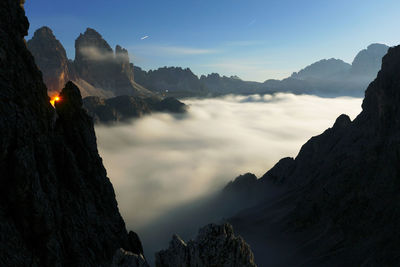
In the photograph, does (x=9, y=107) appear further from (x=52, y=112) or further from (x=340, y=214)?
(x=340, y=214)

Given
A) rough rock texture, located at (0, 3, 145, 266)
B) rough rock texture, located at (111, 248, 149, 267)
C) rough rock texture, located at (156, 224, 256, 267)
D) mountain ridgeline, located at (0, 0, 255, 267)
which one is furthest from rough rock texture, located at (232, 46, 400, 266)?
rough rock texture, located at (0, 3, 145, 266)

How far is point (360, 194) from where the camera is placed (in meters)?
81.9

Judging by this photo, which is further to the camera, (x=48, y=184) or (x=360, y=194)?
(x=360, y=194)

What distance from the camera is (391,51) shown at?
293ft

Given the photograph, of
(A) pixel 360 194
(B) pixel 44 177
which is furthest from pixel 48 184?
(A) pixel 360 194

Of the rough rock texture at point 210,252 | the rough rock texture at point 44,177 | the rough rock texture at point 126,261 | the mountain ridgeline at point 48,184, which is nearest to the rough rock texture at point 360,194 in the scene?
the rough rock texture at point 210,252

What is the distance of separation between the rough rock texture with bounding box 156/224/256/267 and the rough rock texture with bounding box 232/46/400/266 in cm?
4704

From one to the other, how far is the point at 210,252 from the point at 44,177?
63.2ft

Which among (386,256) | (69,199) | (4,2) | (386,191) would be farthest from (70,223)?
(386,191)

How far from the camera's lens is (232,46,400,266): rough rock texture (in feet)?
224

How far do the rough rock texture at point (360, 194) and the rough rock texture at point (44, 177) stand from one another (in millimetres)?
53876

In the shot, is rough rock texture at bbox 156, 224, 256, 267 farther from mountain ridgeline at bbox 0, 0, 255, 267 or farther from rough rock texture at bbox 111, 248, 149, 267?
rough rock texture at bbox 111, 248, 149, 267

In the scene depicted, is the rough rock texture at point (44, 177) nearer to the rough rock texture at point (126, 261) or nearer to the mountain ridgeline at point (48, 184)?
the mountain ridgeline at point (48, 184)

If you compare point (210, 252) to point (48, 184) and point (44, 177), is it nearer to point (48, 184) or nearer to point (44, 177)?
point (48, 184)
